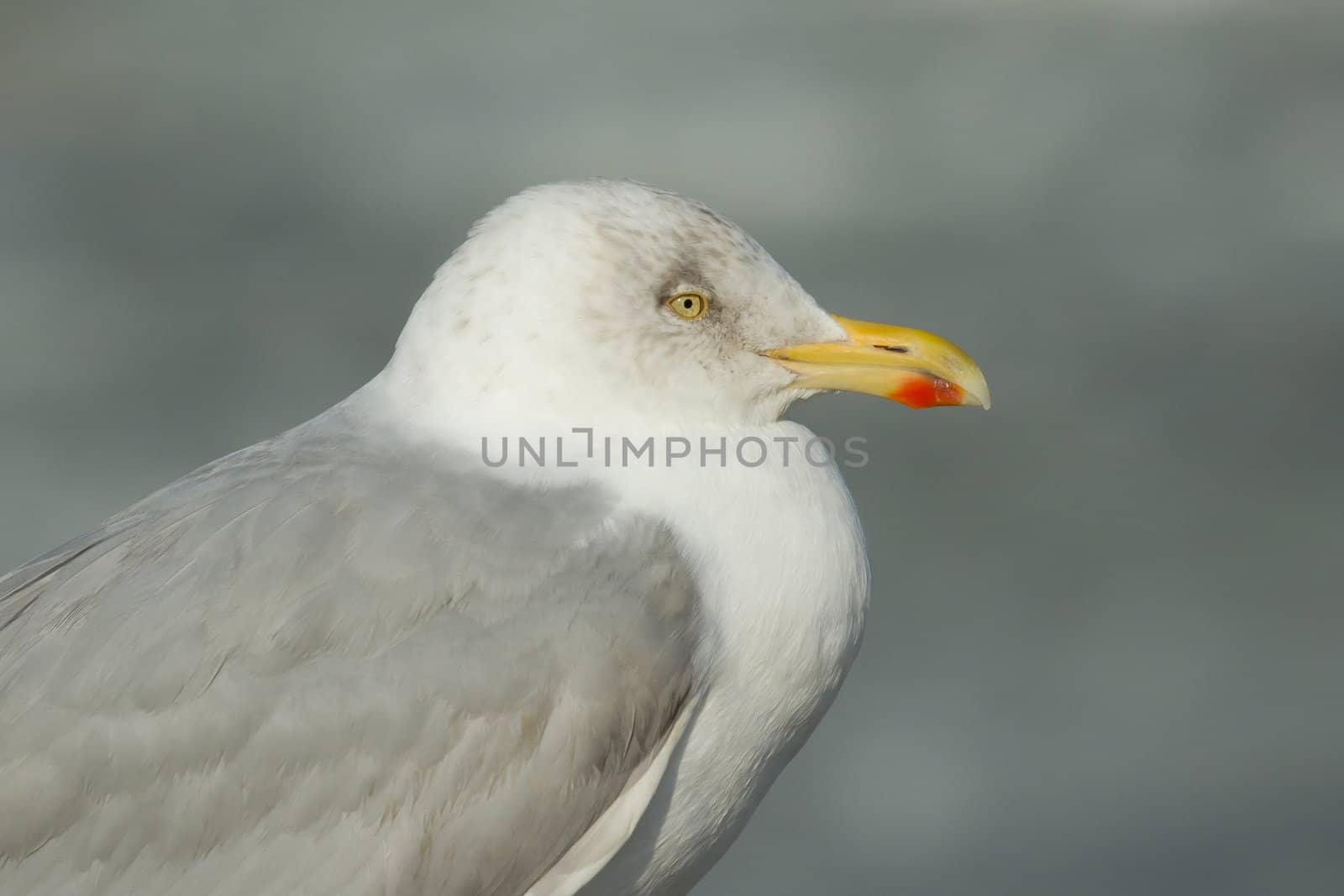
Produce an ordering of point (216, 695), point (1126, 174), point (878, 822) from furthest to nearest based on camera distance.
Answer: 1. point (1126, 174)
2. point (878, 822)
3. point (216, 695)

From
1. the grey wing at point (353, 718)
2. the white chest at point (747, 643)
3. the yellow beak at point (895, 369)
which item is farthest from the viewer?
the yellow beak at point (895, 369)

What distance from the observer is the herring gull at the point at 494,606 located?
4.46 ft

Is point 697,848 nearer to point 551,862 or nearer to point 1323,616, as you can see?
point 551,862

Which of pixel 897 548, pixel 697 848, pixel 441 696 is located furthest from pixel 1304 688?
pixel 441 696

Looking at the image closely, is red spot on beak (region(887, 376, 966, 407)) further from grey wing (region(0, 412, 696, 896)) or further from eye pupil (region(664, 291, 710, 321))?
grey wing (region(0, 412, 696, 896))

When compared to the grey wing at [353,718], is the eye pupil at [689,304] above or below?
above

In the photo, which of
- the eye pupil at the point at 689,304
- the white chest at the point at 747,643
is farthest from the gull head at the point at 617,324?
the white chest at the point at 747,643

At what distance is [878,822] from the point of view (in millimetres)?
3666

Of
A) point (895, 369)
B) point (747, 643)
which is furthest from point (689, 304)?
point (747, 643)

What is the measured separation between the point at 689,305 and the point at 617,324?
88mm

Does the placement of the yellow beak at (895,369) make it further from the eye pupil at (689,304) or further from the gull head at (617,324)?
the eye pupil at (689,304)

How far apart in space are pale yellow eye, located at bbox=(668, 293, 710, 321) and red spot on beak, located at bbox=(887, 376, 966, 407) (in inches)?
9.1

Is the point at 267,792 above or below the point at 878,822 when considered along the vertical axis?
above

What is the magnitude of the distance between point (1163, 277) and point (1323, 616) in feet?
4.25
